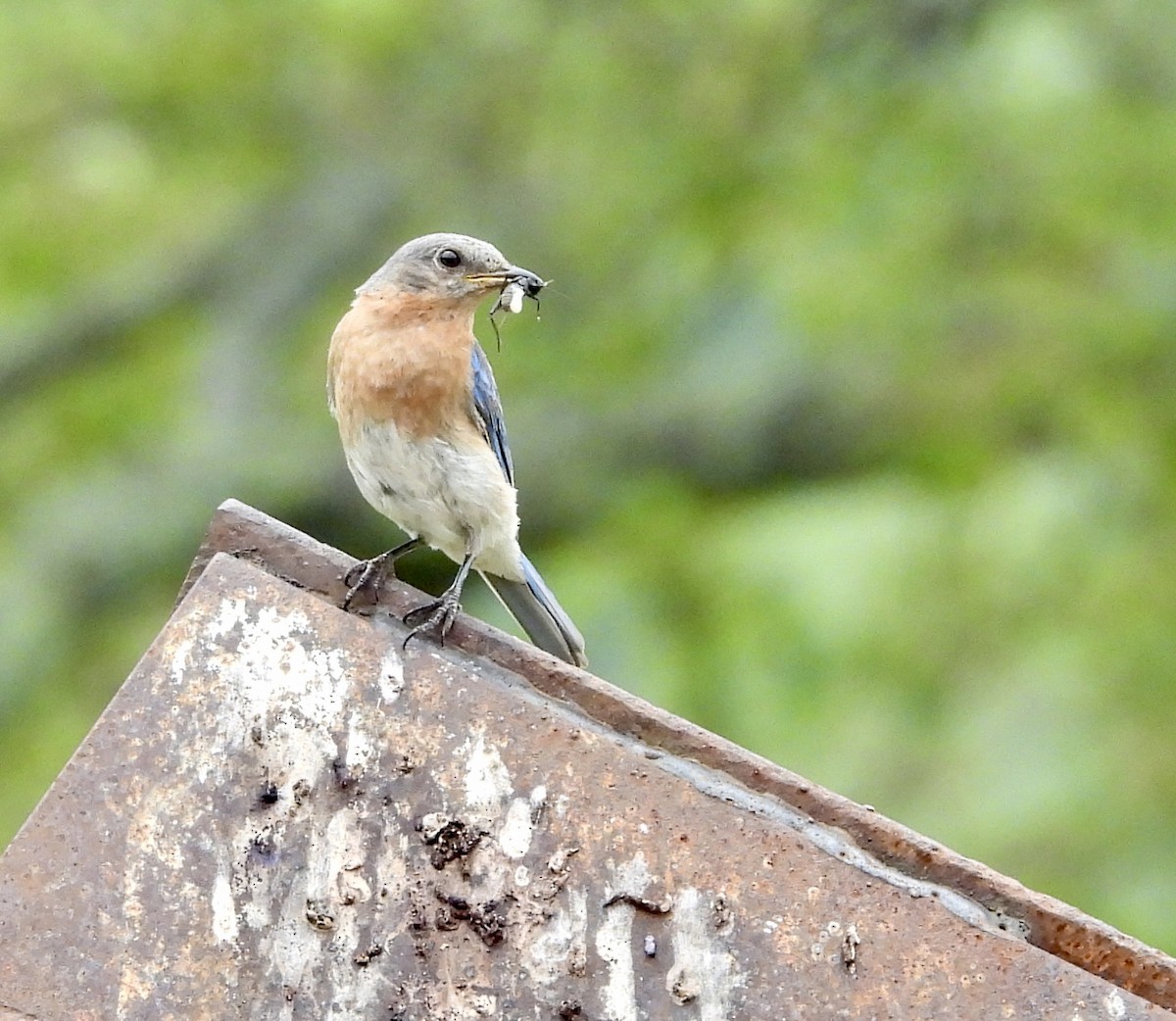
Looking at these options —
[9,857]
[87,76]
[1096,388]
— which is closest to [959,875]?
[9,857]

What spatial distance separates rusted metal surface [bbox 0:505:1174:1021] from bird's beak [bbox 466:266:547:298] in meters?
2.07

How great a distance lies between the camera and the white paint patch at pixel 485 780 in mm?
2525

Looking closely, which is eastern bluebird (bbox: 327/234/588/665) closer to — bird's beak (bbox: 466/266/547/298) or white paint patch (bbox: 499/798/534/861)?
bird's beak (bbox: 466/266/547/298)

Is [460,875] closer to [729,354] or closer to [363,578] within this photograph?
[363,578]

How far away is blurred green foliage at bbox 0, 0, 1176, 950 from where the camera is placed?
6.81 m

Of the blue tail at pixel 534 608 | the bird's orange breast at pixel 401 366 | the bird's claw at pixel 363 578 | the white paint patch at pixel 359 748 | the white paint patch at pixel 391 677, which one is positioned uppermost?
the bird's orange breast at pixel 401 366

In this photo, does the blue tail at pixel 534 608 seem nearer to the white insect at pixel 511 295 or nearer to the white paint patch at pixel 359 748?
the white insect at pixel 511 295

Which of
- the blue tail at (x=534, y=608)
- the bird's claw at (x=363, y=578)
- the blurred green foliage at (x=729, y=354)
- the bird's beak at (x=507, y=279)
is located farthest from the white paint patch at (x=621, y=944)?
the blurred green foliage at (x=729, y=354)

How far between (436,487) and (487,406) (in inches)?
11.4

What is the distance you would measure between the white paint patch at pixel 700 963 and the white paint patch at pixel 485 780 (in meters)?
0.27

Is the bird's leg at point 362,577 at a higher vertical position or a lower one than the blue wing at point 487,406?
lower

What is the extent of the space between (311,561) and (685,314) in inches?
202

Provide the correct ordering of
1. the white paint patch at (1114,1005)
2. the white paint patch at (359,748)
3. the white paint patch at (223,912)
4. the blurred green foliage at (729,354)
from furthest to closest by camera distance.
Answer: the blurred green foliage at (729,354)
the white paint patch at (359,748)
the white paint patch at (223,912)
the white paint patch at (1114,1005)

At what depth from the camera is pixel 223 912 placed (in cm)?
246
